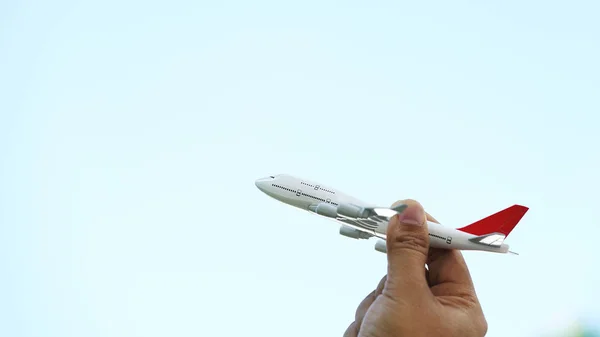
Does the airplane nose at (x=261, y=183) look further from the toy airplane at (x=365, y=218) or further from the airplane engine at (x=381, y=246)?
the airplane engine at (x=381, y=246)

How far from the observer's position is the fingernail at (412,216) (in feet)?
37.8

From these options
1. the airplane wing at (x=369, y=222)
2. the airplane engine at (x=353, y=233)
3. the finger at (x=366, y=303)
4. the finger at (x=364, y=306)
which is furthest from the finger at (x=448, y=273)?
the airplane engine at (x=353, y=233)

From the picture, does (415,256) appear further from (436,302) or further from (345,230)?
(345,230)

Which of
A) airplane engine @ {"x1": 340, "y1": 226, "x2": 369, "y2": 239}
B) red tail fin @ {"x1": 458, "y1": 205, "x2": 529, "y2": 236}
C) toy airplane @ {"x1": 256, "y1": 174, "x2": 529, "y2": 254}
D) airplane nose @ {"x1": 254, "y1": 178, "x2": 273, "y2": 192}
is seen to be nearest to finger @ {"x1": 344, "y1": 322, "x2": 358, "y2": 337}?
toy airplane @ {"x1": 256, "y1": 174, "x2": 529, "y2": 254}

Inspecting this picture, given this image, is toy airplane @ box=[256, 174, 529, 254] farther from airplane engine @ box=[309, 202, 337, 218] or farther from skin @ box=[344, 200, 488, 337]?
skin @ box=[344, 200, 488, 337]

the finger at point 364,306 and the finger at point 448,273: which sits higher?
the finger at point 448,273

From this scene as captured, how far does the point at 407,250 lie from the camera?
443 inches

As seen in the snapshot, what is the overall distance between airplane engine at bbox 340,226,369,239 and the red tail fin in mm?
3797

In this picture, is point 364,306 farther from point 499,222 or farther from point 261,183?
point 261,183

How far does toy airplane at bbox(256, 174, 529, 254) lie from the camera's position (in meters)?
17.7

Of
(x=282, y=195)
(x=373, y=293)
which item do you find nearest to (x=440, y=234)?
(x=373, y=293)

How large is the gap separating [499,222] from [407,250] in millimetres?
10735

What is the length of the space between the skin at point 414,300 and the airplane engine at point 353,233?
7.15 meters

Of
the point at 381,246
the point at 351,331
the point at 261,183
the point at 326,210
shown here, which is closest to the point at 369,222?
the point at 381,246
